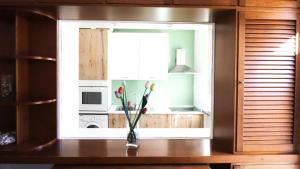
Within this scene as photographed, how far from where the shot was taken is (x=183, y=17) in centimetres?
202

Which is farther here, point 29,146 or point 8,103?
point 29,146

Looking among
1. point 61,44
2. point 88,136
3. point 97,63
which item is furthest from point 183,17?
point 97,63

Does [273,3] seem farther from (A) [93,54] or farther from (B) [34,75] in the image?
(A) [93,54]

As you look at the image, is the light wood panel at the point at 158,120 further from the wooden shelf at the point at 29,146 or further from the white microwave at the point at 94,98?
the wooden shelf at the point at 29,146

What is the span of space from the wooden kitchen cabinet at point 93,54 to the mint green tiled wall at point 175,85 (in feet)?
2.63

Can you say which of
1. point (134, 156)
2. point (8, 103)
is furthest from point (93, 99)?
point (134, 156)

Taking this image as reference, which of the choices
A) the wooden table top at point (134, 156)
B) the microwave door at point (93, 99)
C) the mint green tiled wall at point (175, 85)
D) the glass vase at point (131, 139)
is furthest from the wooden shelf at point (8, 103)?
the mint green tiled wall at point (175, 85)

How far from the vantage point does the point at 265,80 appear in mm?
1755

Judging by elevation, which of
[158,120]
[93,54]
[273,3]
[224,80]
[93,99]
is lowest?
[158,120]

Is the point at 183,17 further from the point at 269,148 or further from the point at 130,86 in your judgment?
the point at 130,86

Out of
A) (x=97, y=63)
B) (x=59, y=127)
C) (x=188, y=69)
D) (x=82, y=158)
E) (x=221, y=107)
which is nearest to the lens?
(x=82, y=158)

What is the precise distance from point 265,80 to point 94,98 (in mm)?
2918

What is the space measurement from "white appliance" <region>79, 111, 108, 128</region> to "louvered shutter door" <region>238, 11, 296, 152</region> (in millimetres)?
2778

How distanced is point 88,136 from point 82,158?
0.53m
